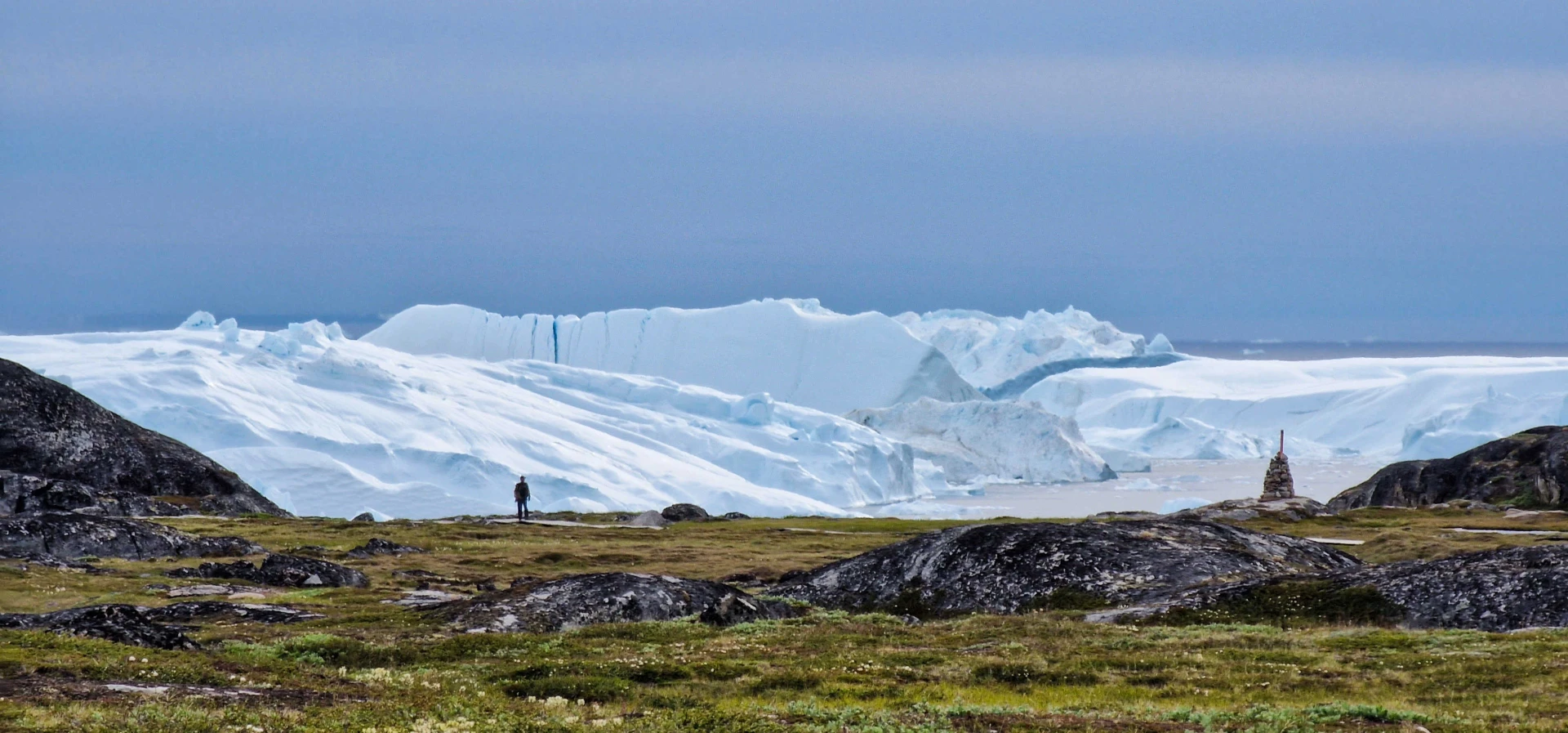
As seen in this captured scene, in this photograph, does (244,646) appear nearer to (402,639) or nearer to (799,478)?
(402,639)

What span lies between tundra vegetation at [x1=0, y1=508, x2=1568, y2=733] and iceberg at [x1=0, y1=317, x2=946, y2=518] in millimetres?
56997

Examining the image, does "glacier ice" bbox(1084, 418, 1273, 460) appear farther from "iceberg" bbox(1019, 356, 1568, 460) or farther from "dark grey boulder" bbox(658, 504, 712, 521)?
"dark grey boulder" bbox(658, 504, 712, 521)

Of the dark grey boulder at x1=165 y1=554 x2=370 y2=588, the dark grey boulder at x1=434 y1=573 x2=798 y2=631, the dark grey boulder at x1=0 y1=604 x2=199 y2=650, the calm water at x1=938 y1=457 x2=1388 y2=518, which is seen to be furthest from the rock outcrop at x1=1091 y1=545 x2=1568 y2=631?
the calm water at x1=938 y1=457 x2=1388 y2=518

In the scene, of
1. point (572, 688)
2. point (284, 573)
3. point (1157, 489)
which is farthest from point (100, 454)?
point (1157, 489)

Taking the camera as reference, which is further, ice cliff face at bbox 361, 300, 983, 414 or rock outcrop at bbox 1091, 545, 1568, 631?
ice cliff face at bbox 361, 300, 983, 414

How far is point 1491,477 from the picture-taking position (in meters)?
61.7

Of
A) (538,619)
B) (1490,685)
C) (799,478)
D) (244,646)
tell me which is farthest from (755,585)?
(799,478)

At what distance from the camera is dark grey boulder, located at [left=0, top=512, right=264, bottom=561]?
33875 mm

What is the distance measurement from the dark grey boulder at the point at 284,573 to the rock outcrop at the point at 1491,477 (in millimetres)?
52614

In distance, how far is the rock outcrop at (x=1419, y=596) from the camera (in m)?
21.3

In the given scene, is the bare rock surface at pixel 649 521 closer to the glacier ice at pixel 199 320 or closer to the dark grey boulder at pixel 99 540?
the dark grey boulder at pixel 99 540

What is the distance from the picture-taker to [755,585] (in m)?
32.8

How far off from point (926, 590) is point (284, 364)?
8515cm

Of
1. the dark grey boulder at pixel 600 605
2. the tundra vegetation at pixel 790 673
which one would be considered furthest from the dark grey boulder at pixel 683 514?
the dark grey boulder at pixel 600 605
